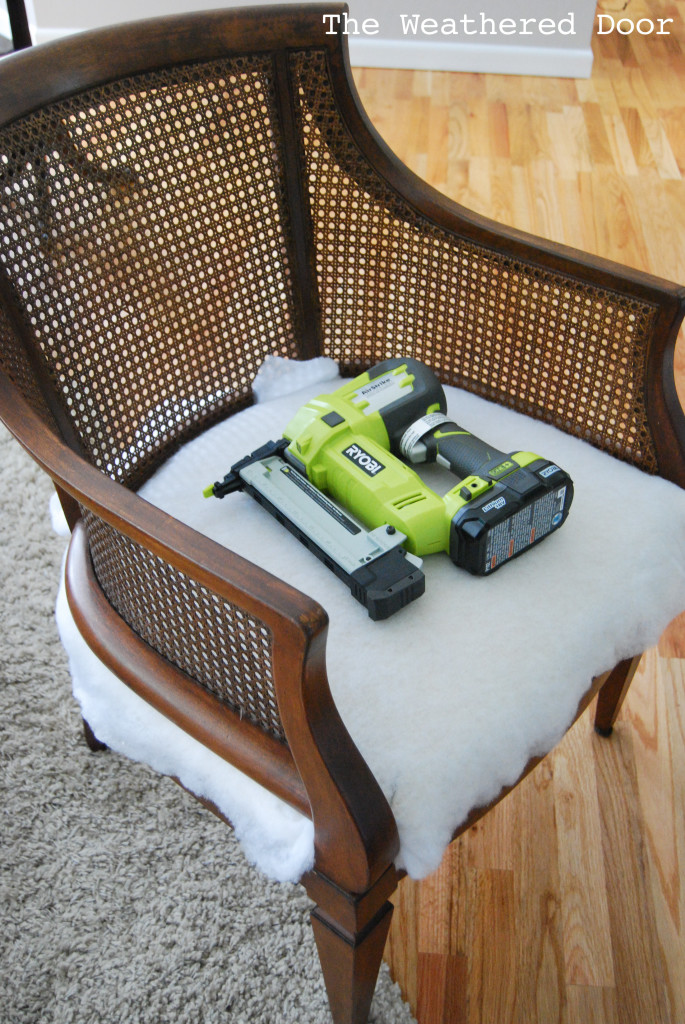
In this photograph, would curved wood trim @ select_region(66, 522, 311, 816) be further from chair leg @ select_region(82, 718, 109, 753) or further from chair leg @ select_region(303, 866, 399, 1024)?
chair leg @ select_region(82, 718, 109, 753)

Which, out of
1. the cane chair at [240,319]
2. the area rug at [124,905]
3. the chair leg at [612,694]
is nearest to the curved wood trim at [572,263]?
the cane chair at [240,319]

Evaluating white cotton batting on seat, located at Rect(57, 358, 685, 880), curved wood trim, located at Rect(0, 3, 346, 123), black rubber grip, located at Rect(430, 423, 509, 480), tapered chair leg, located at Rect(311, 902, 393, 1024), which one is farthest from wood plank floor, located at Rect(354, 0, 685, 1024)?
curved wood trim, located at Rect(0, 3, 346, 123)

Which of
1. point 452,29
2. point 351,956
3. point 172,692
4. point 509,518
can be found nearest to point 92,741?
point 172,692

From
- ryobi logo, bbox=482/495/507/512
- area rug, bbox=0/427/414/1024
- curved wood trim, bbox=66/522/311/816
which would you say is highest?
ryobi logo, bbox=482/495/507/512

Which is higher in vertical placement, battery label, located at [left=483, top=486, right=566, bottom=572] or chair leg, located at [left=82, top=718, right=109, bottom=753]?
battery label, located at [left=483, top=486, right=566, bottom=572]

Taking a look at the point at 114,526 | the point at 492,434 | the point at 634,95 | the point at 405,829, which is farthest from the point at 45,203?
the point at 634,95

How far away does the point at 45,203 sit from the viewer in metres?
0.84

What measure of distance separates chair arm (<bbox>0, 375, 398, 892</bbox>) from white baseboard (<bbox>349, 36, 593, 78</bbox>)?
2.73m

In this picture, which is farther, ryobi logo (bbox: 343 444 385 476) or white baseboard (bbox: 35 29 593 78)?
white baseboard (bbox: 35 29 593 78)

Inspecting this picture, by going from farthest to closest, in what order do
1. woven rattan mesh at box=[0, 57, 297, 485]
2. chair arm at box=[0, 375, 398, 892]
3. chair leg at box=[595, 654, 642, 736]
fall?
chair leg at box=[595, 654, 642, 736] < woven rattan mesh at box=[0, 57, 297, 485] < chair arm at box=[0, 375, 398, 892]

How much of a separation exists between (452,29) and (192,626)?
9.27 feet

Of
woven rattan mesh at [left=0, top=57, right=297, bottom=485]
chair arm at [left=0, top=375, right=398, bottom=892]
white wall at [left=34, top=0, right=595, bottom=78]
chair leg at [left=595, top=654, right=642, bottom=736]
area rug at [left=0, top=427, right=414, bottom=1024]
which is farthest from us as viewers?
white wall at [left=34, top=0, right=595, bottom=78]

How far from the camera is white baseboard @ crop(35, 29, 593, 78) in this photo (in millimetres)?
3002

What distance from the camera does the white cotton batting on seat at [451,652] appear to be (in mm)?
718
